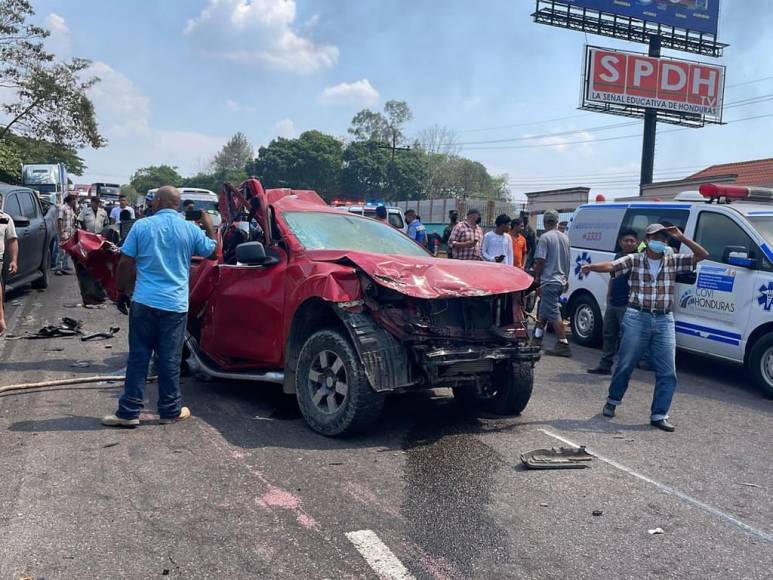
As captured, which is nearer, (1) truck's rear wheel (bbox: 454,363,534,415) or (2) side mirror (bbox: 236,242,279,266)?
(2) side mirror (bbox: 236,242,279,266)

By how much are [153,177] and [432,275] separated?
12435 centimetres

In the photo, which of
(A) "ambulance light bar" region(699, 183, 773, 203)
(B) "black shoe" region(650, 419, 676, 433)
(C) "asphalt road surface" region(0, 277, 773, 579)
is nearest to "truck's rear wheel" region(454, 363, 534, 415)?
(C) "asphalt road surface" region(0, 277, 773, 579)

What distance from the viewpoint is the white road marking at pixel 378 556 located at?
335 cm

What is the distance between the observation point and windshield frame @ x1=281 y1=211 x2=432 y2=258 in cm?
613

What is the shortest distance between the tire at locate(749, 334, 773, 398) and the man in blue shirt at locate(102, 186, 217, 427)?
6.06m

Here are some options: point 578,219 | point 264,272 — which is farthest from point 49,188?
point 264,272

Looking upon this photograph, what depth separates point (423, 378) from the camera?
5250mm

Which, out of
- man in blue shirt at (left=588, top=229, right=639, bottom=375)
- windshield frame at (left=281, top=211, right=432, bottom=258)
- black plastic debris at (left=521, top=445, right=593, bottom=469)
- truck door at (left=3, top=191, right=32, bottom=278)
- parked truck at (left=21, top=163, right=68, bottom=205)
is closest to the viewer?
black plastic debris at (left=521, top=445, right=593, bottom=469)

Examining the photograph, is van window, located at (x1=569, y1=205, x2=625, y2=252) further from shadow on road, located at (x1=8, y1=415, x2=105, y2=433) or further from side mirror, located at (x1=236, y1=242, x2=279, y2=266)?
shadow on road, located at (x1=8, y1=415, x2=105, y2=433)

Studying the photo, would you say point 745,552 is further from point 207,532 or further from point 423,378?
point 207,532

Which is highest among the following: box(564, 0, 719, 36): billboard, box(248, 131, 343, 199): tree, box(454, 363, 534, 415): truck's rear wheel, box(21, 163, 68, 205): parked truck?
box(564, 0, 719, 36): billboard

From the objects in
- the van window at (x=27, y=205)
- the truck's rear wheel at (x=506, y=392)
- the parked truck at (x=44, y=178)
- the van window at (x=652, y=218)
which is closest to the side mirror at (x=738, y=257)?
the van window at (x=652, y=218)

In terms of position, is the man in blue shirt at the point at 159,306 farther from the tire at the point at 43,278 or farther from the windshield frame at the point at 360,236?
the tire at the point at 43,278

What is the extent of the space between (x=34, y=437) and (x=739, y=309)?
7.22 meters
